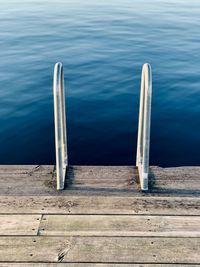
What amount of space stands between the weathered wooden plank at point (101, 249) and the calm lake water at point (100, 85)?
15.7 feet

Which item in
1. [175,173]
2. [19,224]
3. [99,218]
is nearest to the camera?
[19,224]

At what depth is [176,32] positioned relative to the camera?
2250 cm

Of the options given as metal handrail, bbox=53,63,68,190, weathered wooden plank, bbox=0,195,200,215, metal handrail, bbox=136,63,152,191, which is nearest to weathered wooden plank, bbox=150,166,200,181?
metal handrail, bbox=136,63,152,191

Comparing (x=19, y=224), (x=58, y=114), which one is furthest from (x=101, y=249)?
(x=58, y=114)

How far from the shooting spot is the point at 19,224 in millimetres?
5090

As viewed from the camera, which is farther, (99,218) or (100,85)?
(100,85)

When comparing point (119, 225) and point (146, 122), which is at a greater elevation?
point (146, 122)

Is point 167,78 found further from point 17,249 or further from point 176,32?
point 17,249

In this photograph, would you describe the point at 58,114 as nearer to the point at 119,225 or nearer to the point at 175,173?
the point at 119,225

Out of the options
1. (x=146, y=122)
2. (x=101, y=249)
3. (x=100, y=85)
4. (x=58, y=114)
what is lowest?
(x=100, y=85)

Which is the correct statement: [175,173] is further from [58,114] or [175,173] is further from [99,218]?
[58,114]

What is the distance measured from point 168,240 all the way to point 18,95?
9896mm

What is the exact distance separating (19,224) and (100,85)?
9.83 metres

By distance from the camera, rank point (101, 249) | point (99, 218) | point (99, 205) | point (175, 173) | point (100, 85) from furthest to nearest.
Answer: point (100, 85) < point (175, 173) < point (99, 205) < point (99, 218) < point (101, 249)
